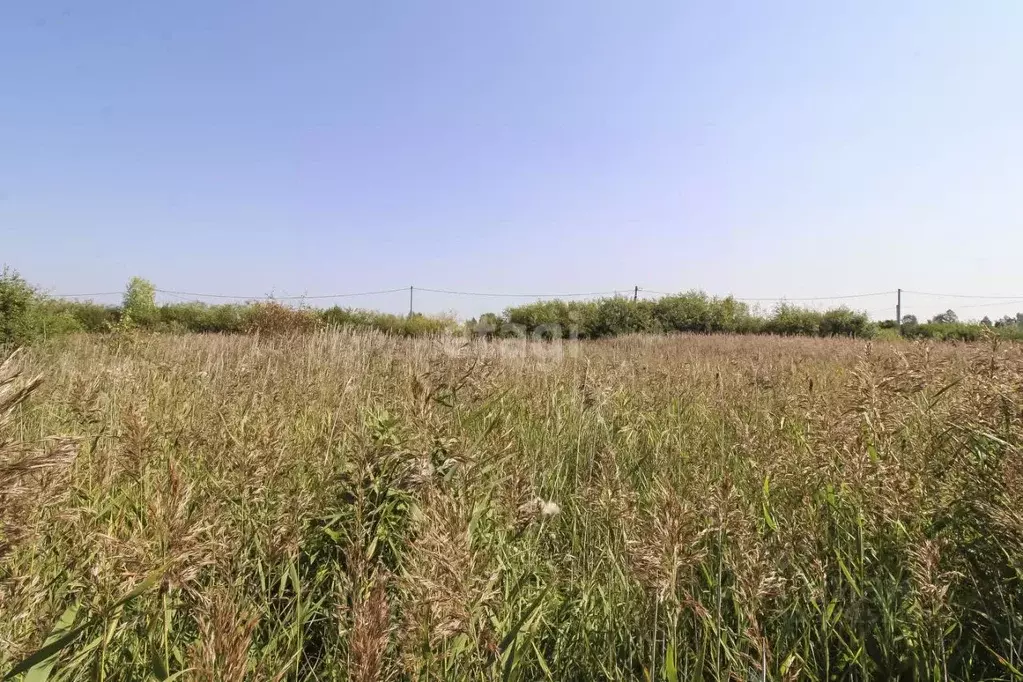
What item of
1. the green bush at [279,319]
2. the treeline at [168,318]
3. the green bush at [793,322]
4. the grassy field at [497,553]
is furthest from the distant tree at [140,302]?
the green bush at [793,322]

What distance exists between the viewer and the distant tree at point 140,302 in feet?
61.9

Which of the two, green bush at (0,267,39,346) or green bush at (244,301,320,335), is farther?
green bush at (244,301,320,335)

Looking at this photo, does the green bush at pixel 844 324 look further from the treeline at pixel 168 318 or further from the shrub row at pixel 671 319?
the treeline at pixel 168 318

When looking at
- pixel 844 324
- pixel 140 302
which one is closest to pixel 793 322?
pixel 844 324

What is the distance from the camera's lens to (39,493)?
4.20 ft

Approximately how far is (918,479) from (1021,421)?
40cm

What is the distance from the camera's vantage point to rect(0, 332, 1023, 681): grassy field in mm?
1026

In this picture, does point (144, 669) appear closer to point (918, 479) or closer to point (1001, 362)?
point (918, 479)

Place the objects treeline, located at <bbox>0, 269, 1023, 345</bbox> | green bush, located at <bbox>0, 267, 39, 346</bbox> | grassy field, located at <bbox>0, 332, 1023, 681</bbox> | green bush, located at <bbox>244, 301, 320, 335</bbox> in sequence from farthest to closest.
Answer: treeline, located at <bbox>0, 269, 1023, 345</bbox> → green bush, located at <bbox>244, 301, 320, 335</bbox> → green bush, located at <bbox>0, 267, 39, 346</bbox> → grassy field, located at <bbox>0, 332, 1023, 681</bbox>

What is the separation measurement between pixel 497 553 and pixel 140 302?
28.8m

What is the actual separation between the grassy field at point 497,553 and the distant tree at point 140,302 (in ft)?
63.8

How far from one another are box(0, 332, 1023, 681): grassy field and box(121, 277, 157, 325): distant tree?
19.5 meters

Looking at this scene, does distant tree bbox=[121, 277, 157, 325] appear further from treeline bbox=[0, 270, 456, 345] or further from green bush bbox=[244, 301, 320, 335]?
green bush bbox=[244, 301, 320, 335]

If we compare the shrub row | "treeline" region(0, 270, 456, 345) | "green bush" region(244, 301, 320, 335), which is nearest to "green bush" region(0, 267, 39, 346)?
"treeline" region(0, 270, 456, 345)
